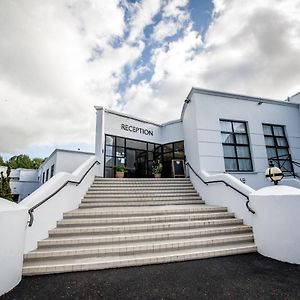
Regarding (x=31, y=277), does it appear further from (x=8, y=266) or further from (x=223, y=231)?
(x=223, y=231)

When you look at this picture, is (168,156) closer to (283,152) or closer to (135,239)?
(283,152)

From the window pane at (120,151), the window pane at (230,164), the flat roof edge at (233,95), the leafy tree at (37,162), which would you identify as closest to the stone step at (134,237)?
the window pane at (230,164)

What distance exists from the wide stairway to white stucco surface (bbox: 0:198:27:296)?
0.34 meters

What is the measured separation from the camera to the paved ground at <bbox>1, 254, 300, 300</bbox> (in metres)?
2.07

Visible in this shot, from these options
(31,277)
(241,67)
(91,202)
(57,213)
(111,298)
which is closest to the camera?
(111,298)

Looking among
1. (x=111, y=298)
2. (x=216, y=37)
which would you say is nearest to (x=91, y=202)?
(x=111, y=298)

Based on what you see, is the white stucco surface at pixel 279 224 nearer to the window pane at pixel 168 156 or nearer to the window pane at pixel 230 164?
the window pane at pixel 230 164

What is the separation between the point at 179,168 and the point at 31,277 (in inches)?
337

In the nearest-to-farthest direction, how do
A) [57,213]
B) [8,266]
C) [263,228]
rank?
1. [8,266]
2. [263,228]
3. [57,213]

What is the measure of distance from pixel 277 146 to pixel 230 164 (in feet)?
9.05

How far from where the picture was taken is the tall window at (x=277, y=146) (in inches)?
311

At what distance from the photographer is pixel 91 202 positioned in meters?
5.54

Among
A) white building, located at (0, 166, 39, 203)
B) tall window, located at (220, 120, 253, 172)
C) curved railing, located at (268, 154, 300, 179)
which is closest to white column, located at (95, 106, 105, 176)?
tall window, located at (220, 120, 253, 172)

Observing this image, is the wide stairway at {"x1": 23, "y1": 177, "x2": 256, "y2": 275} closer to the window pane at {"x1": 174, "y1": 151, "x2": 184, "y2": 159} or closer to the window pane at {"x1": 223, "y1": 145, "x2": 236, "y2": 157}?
the window pane at {"x1": 223, "y1": 145, "x2": 236, "y2": 157}
